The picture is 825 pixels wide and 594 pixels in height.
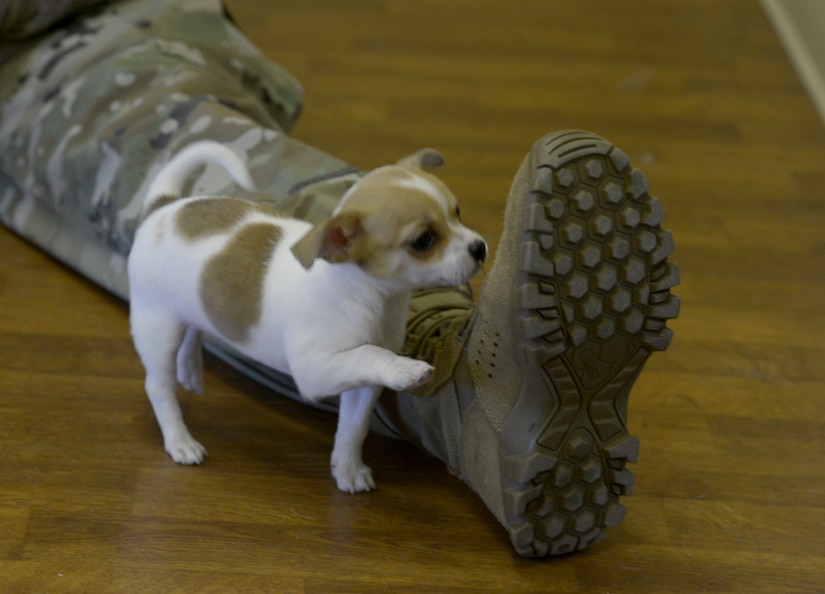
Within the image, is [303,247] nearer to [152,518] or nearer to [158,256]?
[158,256]

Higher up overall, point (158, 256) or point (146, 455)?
point (158, 256)

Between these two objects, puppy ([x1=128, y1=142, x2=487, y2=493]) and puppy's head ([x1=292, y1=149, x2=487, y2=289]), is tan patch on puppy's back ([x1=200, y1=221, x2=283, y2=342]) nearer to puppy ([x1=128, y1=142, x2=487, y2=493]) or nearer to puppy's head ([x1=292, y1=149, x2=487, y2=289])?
puppy ([x1=128, y1=142, x2=487, y2=493])

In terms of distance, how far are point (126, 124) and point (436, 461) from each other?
812 millimetres

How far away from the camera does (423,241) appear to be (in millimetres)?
1217

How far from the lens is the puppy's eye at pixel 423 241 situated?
1.21 m

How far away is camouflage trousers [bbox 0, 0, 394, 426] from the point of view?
170 centimetres

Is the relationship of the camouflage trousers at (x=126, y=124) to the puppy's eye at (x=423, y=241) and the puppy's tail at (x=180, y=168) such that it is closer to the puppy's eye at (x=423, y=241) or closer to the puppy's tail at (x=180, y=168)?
the puppy's tail at (x=180, y=168)

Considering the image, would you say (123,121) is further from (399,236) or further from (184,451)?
(399,236)

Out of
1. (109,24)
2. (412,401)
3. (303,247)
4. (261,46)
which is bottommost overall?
(261,46)

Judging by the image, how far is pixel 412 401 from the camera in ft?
4.73

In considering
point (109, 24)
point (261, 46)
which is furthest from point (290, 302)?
point (261, 46)

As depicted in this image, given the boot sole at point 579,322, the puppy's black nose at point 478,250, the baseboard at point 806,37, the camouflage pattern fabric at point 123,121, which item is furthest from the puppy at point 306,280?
the baseboard at point 806,37

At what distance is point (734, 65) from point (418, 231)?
6.54ft

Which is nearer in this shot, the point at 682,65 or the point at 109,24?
the point at 109,24
